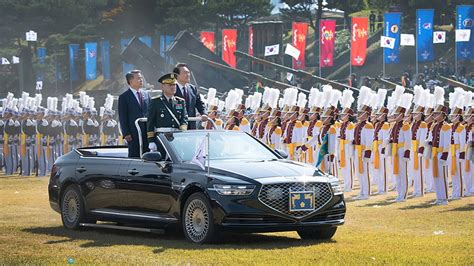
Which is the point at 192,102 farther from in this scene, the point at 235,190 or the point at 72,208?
the point at 235,190

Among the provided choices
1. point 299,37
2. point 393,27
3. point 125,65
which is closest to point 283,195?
point 393,27

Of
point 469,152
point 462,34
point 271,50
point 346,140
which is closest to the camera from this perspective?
point 469,152

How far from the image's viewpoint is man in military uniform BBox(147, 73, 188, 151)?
17.3 meters

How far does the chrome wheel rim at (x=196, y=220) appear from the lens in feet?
49.8

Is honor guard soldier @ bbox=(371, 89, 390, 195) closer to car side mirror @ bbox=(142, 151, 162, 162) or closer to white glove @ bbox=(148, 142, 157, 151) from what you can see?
white glove @ bbox=(148, 142, 157, 151)

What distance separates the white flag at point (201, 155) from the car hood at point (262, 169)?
126 millimetres

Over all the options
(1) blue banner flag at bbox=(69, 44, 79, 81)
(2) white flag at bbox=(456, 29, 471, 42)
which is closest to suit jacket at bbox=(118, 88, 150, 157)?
(2) white flag at bbox=(456, 29, 471, 42)

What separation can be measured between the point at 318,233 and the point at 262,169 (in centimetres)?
123

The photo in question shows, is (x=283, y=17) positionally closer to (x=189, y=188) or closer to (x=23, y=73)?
(x=23, y=73)

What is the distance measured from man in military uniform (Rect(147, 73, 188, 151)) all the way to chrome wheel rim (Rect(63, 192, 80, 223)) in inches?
65.0

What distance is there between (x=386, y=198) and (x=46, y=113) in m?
16.8

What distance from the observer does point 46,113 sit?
39.4 meters

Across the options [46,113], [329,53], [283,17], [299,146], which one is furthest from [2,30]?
[299,146]

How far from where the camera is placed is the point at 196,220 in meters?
15.4
